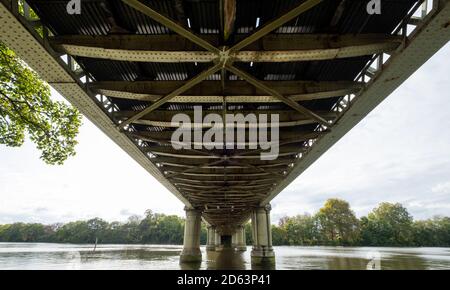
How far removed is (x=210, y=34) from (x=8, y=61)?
1107 centimetres

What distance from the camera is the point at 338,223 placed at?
399 ft

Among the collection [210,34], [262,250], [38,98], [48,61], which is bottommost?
[262,250]

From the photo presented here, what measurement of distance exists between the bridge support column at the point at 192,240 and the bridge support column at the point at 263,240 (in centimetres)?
603

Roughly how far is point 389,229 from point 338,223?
17.9 metres

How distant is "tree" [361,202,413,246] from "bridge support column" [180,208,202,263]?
10120cm

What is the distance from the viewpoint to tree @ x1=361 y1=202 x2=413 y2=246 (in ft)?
373

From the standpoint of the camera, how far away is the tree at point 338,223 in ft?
386

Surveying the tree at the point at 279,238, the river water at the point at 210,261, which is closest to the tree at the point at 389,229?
the tree at the point at 279,238

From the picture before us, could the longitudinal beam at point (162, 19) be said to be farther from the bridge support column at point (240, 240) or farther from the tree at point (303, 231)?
the tree at point (303, 231)

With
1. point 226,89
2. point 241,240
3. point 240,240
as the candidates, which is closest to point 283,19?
point 226,89

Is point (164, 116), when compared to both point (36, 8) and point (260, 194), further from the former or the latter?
point (260, 194)

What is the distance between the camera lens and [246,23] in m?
6.86

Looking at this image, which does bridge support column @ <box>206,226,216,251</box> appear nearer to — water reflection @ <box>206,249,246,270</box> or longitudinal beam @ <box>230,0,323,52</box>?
water reflection @ <box>206,249,246,270</box>
